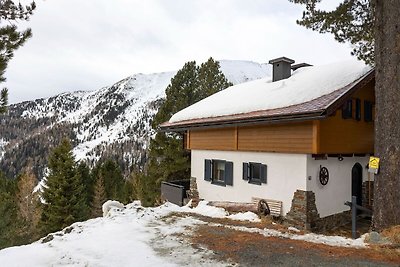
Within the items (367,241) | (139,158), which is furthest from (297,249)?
(139,158)

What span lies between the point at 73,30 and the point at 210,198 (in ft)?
36.3

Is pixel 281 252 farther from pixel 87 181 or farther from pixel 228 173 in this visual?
pixel 87 181

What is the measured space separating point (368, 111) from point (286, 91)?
11.5 feet

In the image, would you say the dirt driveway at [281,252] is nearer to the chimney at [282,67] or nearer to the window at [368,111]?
the window at [368,111]

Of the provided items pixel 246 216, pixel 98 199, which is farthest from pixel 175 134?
pixel 98 199

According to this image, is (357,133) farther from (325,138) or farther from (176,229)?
(176,229)

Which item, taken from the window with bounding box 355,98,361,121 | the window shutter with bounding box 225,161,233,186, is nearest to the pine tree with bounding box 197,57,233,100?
the window shutter with bounding box 225,161,233,186

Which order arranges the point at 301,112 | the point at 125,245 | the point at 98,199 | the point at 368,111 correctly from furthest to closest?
the point at 98,199 < the point at 368,111 < the point at 301,112 < the point at 125,245

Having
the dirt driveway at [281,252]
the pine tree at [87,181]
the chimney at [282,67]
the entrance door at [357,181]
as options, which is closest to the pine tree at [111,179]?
the pine tree at [87,181]

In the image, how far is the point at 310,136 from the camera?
38.7ft

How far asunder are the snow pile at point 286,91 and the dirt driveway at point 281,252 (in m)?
6.46

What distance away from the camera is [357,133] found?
44.3 ft

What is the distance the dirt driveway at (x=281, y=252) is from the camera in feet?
20.9

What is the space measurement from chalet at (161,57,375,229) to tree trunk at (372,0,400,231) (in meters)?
2.05
